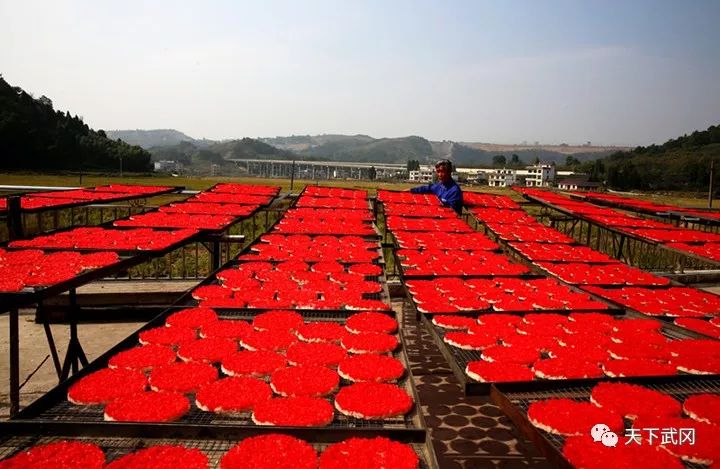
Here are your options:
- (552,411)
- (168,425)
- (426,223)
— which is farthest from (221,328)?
(426,223)

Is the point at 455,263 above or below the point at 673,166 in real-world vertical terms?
below

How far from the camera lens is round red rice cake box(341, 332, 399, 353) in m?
3.43

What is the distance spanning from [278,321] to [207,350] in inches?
27.9

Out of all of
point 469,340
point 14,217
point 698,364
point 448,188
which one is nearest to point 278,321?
point 469,340

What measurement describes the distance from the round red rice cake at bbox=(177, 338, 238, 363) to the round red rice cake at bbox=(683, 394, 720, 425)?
295 cm

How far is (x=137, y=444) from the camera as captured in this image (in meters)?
2.23

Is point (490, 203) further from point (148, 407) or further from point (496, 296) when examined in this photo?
point (148, 407)

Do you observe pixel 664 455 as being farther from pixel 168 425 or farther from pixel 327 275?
pixel 327 275

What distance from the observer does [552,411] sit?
2.54m

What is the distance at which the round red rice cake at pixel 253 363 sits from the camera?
10.3ft

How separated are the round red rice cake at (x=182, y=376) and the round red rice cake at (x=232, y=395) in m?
0.13

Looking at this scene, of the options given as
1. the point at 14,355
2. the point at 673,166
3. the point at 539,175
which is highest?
the point at 673,166

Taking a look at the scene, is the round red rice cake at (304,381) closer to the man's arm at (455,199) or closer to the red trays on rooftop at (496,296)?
the red trays on rooftop at (496,296)

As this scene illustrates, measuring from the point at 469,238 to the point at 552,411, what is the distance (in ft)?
18.8
